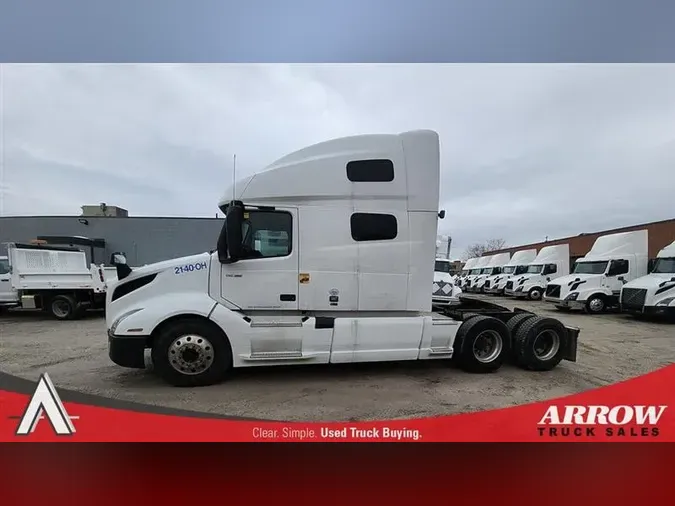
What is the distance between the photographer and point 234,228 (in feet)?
8.18

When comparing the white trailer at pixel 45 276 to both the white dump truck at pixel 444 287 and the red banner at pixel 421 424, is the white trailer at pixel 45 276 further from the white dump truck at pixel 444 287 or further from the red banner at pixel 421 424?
the white dump truck at pixel 444 287

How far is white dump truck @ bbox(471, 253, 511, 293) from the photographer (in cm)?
289

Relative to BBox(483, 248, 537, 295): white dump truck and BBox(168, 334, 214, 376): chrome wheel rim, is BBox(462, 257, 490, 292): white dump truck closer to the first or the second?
BBox(483, 248, 537, 295): white dump truck

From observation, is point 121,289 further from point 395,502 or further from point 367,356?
point 395,502

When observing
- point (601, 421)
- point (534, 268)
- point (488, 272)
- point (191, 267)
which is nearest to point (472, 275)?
point (488, 272)

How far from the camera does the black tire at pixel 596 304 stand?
2.44 m

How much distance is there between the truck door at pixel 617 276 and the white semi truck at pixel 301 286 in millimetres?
486

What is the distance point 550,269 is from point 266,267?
250 cm

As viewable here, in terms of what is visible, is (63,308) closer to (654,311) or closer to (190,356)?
(190,356)

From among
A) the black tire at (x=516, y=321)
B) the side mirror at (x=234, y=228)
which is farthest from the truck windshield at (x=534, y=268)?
the side mirror at (x=234, y=228)

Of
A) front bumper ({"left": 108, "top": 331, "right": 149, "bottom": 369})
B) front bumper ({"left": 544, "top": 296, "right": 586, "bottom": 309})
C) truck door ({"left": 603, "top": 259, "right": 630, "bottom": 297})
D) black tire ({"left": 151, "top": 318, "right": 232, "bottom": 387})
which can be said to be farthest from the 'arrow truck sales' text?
front bumper ({"left": 108, "top": 331, "right": 149, "bottom": 369})

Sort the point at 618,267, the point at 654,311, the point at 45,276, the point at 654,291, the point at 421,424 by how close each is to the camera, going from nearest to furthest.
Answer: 1. the point at 421,424
2. the point at 654,311
3. the point at 654,291
4. the point at 618,267
5. the point at 45,276

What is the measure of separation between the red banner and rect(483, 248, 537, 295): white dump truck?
1013 millimetres

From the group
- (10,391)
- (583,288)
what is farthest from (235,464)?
(583,288)
